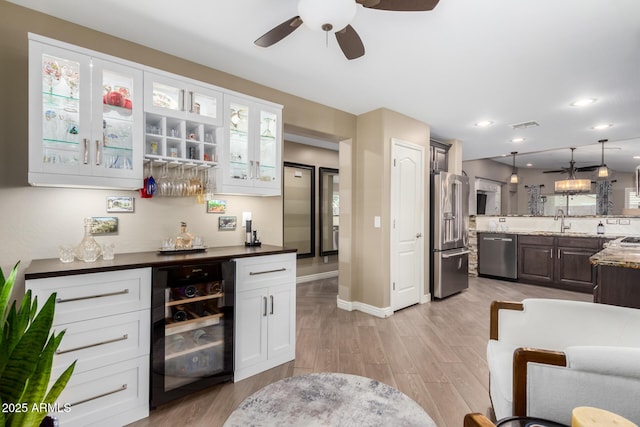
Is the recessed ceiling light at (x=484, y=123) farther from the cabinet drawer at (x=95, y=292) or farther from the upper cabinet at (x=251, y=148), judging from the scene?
the cabinet drawer at (x=95, y=292)

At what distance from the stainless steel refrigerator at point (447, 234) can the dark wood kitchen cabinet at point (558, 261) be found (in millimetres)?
1687

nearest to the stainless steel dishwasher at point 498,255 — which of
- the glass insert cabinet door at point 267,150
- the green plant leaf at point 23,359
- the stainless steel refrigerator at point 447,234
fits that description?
the stainless steel refrigerator at point 447,234

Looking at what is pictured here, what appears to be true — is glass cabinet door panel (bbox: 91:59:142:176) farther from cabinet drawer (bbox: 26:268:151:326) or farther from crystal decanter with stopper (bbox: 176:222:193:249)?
cabinet drawer (bbox: 26:268:151:326)

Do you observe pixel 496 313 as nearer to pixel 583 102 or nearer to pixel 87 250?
pixel 87 250

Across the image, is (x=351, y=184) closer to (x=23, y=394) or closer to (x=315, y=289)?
(x=315, y=289)

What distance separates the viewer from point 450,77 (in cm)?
293

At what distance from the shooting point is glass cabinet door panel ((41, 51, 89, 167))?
180cm

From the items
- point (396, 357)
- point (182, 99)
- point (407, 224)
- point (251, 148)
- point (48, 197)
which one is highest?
point (182, 99)

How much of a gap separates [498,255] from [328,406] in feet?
19.0

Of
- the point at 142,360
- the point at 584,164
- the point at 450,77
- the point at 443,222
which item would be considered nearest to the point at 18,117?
the point at 142,360

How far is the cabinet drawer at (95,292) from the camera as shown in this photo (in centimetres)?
159

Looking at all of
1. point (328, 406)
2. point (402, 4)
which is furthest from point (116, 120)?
point (328, 406)

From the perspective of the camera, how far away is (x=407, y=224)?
13.5ft

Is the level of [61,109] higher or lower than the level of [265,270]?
higher
